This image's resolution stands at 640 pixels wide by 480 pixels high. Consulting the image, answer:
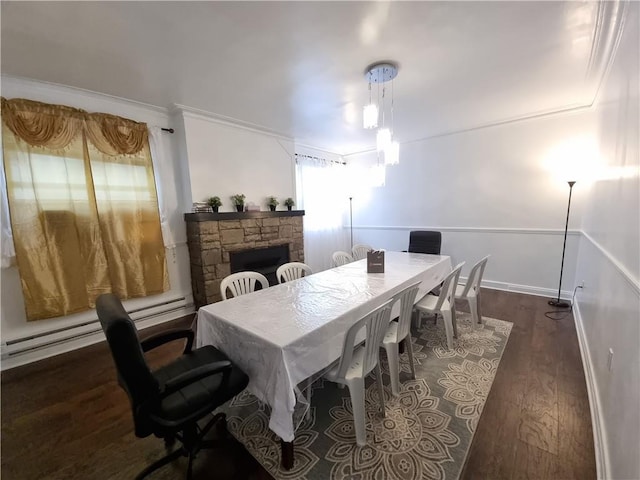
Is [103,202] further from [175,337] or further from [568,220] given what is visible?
[568,220]

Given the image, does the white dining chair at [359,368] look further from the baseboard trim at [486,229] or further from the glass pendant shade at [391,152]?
the baseboard trim at [486,229]

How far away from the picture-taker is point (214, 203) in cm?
327

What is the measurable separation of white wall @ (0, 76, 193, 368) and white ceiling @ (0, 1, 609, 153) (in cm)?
16

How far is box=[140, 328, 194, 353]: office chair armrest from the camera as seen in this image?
1.46 meters

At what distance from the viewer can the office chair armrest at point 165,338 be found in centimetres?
146

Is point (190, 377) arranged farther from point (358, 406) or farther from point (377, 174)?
point (377, 174)

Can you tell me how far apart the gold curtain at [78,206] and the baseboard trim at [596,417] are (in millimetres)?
3862

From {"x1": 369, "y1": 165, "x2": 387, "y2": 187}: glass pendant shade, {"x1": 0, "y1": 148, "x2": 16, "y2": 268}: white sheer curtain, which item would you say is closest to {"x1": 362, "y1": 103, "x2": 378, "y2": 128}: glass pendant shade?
{"x1": 369, "y1": 165, "x2": 387, "y2": 187}: glass pendant shade

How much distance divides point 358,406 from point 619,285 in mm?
1561

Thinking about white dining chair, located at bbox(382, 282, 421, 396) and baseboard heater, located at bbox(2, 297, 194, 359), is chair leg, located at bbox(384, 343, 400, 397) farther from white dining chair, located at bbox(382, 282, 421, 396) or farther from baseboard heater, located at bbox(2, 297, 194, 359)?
baseboard heater, located at bbox(2, 297, 194, 359)

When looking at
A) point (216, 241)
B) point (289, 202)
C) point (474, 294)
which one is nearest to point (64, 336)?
point (216, 241)

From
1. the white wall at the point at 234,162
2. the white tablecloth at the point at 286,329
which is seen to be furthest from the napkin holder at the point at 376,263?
the white wall at the point at 234,162

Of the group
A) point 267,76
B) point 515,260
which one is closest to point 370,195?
point 515,260

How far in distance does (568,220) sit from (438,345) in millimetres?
2692
